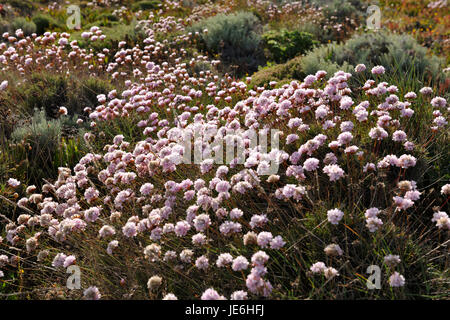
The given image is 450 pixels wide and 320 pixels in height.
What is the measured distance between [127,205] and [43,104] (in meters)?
3.46

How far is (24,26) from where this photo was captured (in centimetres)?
1124

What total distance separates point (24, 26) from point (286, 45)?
307 inches

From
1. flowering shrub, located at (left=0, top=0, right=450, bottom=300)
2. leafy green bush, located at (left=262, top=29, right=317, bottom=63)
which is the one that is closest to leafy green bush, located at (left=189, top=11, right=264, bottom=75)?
leafy green bush, located at (left=262, top=29, right=317, bottom=63)

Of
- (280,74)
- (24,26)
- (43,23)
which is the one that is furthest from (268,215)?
(43,23)

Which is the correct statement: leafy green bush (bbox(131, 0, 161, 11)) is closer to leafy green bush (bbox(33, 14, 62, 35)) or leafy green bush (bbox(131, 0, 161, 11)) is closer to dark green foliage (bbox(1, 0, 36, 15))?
leafy green bush (bbox(33, 14, 62, 35))

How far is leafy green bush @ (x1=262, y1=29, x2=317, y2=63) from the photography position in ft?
28.7

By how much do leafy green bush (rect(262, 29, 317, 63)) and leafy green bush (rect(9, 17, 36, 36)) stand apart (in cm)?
709

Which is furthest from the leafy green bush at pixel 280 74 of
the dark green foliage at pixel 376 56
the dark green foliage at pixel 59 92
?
the dark green foliage at pixel 59 92

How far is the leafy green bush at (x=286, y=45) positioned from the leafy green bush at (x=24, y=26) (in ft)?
23.3

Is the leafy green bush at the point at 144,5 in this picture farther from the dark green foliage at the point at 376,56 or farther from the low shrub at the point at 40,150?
the low shrub at the point at 40,150

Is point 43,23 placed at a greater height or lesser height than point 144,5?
lesser

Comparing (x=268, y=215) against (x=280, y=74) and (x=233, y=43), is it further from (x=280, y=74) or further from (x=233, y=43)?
(x=233, y=43)

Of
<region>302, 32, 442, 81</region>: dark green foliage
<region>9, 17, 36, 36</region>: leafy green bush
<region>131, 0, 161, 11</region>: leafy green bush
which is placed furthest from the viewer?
<region>131, 0, 161, 11</region>: leafy green bush
